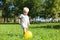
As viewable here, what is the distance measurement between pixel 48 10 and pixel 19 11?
8441 mm

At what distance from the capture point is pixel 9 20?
79062 millimetres

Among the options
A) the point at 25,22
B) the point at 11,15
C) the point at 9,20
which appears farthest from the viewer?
the point at 9,20

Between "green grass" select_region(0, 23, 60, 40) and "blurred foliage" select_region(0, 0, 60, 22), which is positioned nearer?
"green grass" select_region(0, 23, 60, 40)

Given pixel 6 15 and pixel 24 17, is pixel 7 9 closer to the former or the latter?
pixel 6 15

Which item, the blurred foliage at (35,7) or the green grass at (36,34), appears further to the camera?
the blurred foliage at (35,7)

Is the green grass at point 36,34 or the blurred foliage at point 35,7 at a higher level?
the blurred foliage at point 35,7

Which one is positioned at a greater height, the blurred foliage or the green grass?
the blurred foliage

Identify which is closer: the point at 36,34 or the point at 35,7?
the point at 36,34

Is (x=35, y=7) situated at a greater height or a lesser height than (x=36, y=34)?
greater

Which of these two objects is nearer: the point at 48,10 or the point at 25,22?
the point at 25,22

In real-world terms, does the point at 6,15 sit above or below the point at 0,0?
below

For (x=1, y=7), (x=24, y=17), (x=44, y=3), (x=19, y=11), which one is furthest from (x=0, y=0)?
(x=24, y=17)

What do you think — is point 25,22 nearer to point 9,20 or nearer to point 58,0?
point 58,0

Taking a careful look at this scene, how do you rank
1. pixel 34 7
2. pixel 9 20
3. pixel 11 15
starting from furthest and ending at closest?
pixel 9 20, pixel 11 15, pixel 34 7
